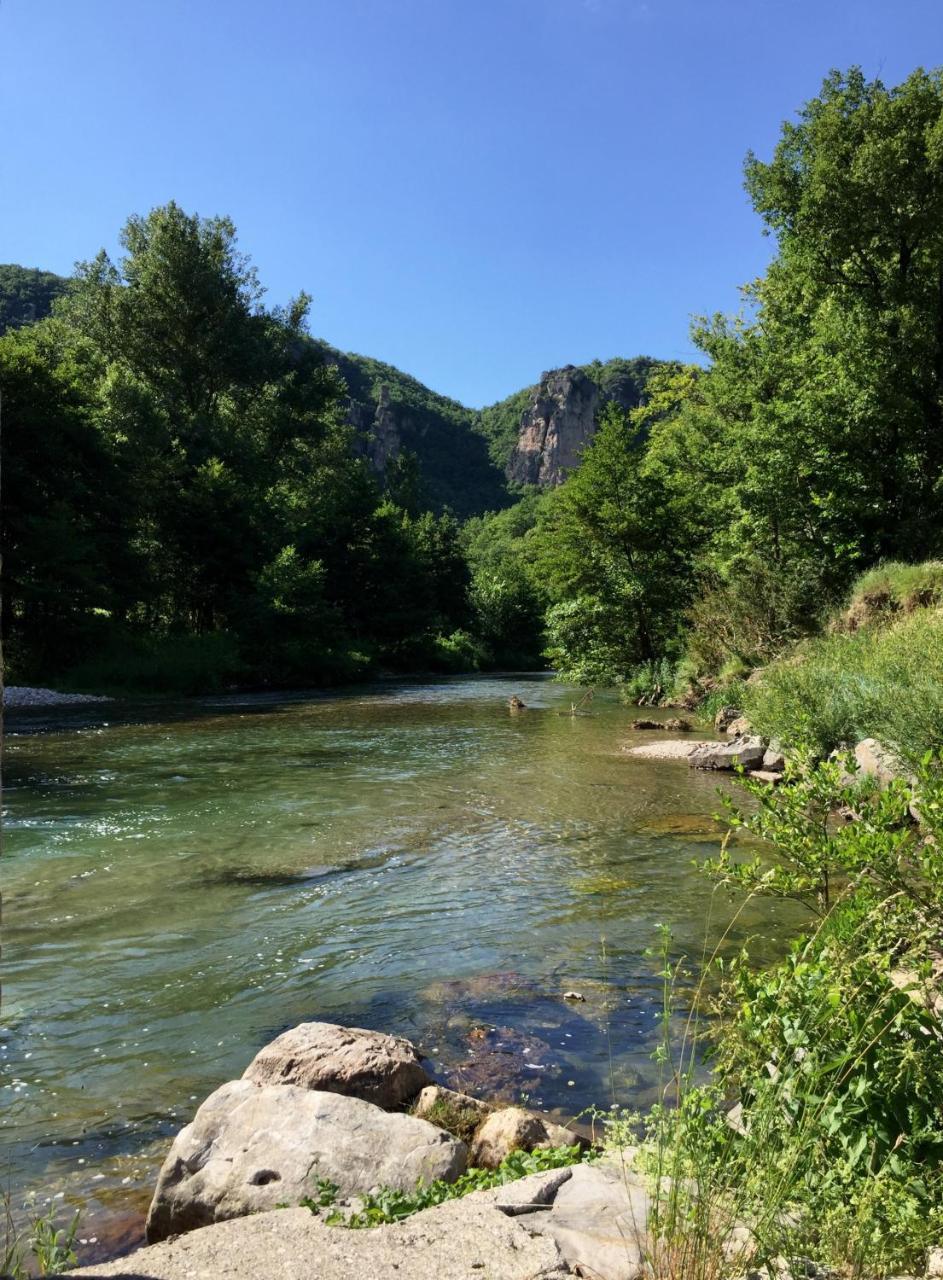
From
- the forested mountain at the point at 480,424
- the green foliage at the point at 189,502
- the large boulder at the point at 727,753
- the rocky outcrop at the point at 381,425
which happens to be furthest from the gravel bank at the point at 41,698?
the rocky outcrop at the point at 381,425

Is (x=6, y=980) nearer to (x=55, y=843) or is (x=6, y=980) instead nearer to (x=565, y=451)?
(x=55, y=843)

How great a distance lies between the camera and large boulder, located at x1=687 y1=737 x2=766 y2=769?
13242mm

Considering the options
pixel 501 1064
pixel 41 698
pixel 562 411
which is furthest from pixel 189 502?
pixel 562 411

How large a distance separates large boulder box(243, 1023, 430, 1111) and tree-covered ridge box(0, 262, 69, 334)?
235 feet

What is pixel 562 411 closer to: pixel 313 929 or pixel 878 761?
pixel 878 761

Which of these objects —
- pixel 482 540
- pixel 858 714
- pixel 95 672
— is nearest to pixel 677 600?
pixel 858 714

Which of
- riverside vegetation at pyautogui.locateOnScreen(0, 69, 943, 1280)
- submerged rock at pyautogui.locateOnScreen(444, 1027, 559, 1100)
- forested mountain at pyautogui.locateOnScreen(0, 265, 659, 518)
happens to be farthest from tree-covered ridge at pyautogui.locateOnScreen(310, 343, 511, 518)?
submerged rock at pyautogui.locateOnScreen(444, 1027, 559, 1100)

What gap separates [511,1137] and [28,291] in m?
83.3

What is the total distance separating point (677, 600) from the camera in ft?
87.0

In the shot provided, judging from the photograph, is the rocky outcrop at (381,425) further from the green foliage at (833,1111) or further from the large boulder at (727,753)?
the green foliage at (833,1111)

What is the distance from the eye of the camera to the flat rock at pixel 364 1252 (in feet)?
7.98

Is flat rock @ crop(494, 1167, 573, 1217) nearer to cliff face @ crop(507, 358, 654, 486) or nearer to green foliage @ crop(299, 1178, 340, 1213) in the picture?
green foliage @ crop(299, 1178, 340, 1213)

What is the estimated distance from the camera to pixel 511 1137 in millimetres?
3533

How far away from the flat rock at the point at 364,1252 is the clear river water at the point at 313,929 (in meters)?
0.67
